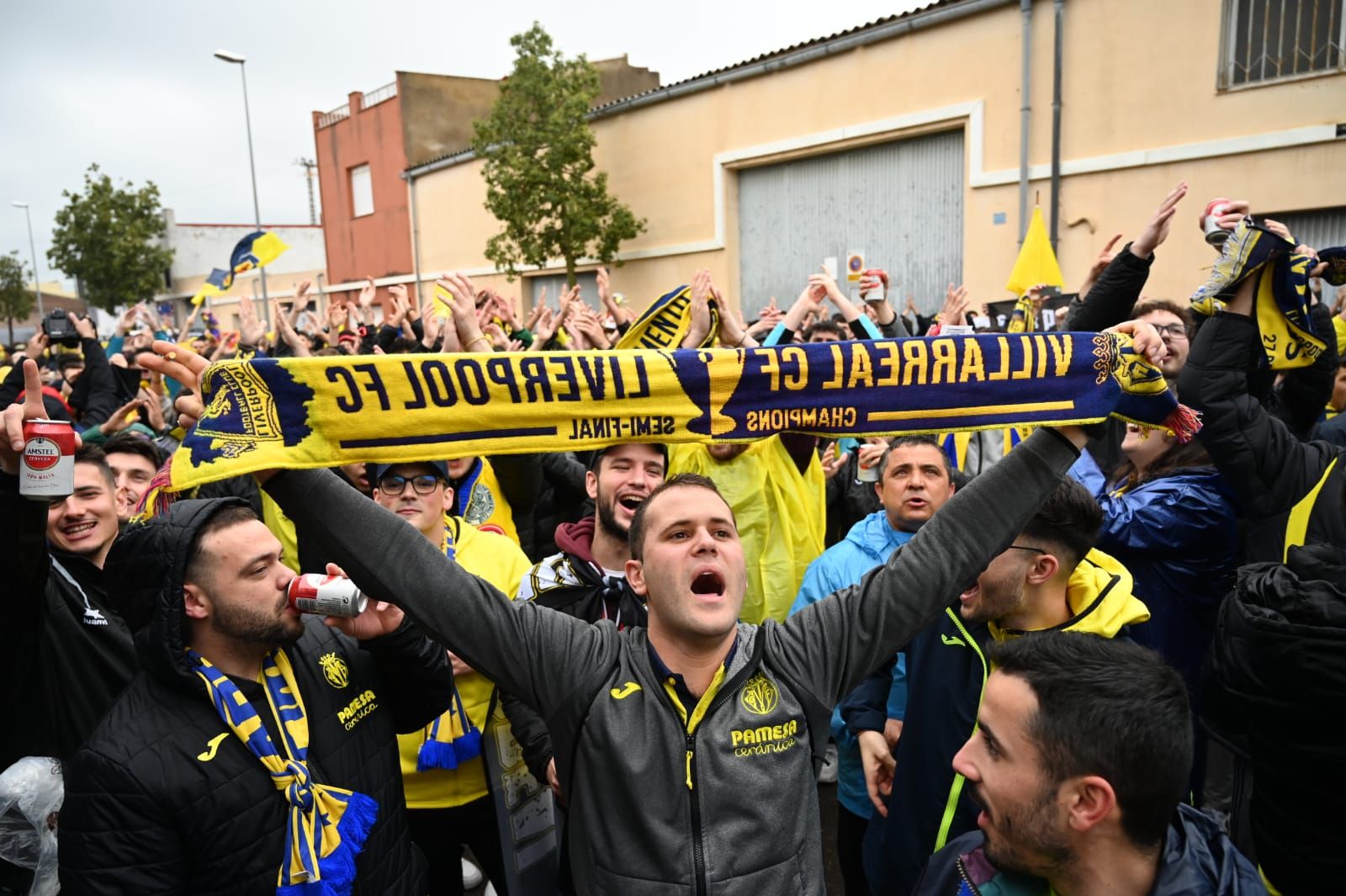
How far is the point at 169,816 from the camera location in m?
1.98

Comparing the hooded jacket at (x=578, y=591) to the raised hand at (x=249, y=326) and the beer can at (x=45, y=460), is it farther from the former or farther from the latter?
the raised hand at (x=249, y=326)

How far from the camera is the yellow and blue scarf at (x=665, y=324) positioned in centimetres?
386

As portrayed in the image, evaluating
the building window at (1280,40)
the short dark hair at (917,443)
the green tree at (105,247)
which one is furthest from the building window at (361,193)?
the short dark hair at (917,443)

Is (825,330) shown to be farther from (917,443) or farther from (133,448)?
(133,448)

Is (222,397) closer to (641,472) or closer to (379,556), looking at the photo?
(379,556)

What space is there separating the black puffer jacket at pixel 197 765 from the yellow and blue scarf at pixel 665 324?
1.86 metres

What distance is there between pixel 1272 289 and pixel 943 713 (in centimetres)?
223

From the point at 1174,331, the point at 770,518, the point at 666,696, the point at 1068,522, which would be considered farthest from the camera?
the point at 1174,331

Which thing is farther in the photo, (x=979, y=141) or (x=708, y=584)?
(x=979, y=141)

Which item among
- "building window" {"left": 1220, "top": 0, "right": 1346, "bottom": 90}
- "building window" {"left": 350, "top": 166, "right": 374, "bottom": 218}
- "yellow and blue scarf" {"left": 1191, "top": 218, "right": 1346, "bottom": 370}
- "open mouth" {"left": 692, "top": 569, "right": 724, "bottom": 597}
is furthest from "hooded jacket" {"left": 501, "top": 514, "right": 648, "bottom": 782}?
"building window" {"left": 350, "top": 166, "right": 374, "bottom": 218}

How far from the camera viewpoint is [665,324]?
12.8 ft

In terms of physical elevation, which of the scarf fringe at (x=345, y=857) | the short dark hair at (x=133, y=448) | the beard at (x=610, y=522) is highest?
the short dark hair at (x=133, y=448)

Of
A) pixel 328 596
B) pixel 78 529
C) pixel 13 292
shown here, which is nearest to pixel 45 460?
pixel 328 596

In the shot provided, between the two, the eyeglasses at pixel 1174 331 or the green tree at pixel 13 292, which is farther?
the green tree at pixel 13 292
